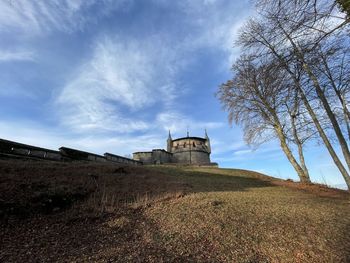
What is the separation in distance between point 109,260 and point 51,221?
8.32 ft

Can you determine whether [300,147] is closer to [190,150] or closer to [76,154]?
[76,154]

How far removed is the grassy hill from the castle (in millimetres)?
37081

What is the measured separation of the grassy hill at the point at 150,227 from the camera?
496 cm

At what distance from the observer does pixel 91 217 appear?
6.66 m

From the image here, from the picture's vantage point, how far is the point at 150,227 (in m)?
6.24

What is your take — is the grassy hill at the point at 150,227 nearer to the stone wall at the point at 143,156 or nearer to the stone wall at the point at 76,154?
the stone wall at the point at 76,154

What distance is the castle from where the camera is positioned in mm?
46625

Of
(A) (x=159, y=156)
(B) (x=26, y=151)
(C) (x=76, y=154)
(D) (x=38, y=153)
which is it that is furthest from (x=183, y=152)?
(B) (x=26, y=151)

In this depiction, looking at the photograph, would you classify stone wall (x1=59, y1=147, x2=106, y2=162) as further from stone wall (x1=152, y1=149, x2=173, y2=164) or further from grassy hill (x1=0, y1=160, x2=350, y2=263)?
stone wall (x1=152, y1=149, x2=173, y2=164)

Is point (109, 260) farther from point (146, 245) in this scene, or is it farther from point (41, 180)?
point (41, 180)

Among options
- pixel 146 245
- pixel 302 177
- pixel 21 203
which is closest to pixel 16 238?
pixel 21 203

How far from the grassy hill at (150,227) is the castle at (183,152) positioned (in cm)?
3708

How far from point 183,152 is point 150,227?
44452 millimetres

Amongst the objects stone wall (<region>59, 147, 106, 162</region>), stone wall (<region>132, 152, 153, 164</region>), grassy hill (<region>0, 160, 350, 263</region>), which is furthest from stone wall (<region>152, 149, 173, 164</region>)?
grassy hill (<region>0, 160, 350, 263</region>)
